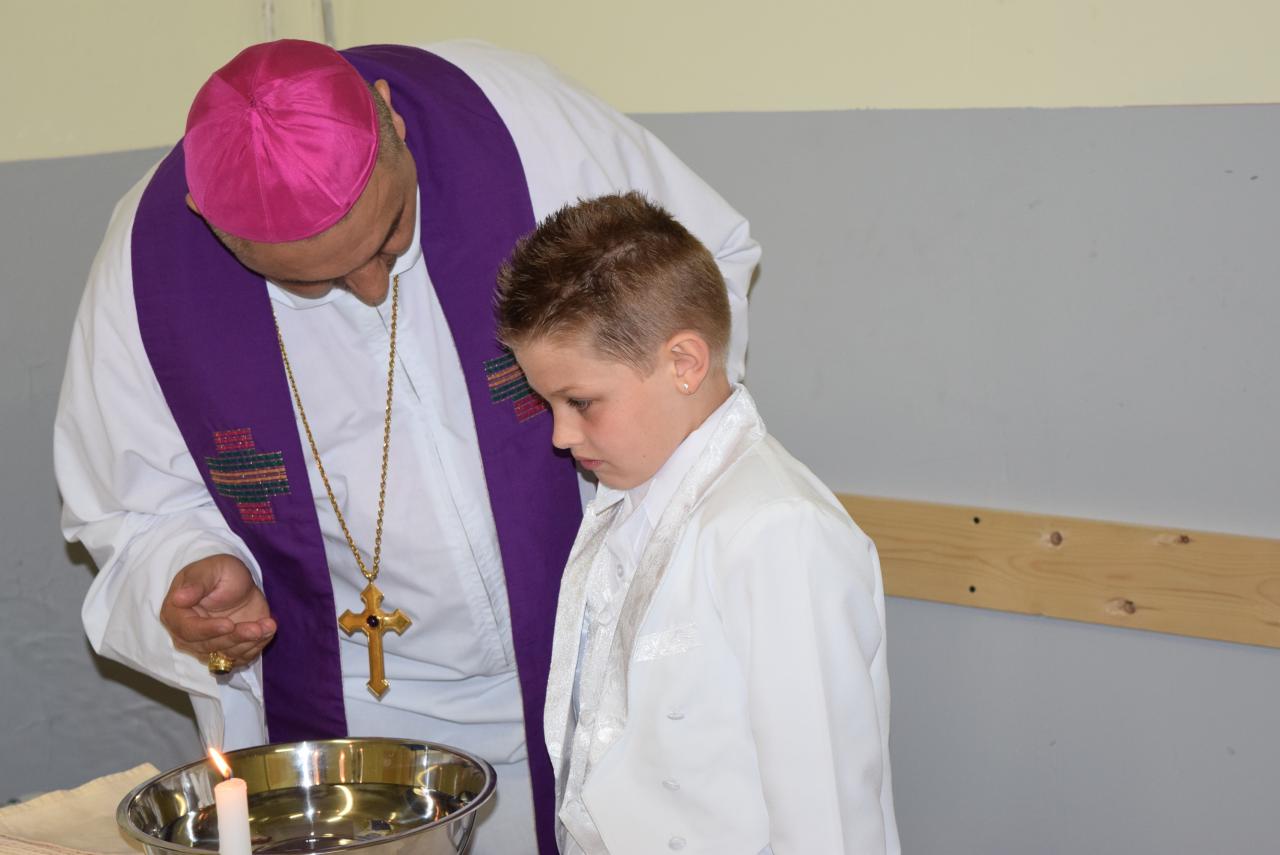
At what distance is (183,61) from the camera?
12.0ft

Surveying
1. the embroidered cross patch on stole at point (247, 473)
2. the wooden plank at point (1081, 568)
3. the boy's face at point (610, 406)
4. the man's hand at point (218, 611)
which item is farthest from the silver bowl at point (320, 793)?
the wooden plank at point (1081, 568)

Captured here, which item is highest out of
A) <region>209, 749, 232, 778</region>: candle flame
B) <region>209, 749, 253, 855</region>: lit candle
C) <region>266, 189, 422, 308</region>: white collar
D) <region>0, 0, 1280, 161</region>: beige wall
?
<region>0, 0, 1280, 161</region>: beige wall

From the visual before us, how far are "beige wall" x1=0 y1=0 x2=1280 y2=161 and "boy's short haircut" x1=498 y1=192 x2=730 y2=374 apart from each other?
1.19 m

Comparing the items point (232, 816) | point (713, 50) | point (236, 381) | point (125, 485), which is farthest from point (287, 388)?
point (713, 50)

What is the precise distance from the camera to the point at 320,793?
65.4 inches

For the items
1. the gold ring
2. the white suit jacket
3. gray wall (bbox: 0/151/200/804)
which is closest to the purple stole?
the gold ring

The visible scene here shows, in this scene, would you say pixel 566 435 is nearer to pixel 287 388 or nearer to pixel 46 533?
pixel 287 388

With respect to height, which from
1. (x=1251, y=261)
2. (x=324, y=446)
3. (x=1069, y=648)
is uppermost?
(x=1251, y=261)

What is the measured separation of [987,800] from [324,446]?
172cm

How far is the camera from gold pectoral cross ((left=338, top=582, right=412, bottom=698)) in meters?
2.12

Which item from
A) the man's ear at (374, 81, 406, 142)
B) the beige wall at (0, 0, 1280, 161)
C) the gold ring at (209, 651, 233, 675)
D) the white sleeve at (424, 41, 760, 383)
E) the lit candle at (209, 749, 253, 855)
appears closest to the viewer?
the lit candle at (209, 749, 253, 855)

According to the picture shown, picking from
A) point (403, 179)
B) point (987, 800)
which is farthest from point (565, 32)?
point (987, 800)

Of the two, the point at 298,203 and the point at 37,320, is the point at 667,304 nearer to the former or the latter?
the point at 298,203

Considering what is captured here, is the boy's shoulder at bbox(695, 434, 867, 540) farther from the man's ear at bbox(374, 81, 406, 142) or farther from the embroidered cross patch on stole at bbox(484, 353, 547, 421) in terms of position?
the man's ear at bbox(374, 81, 406, 142)
